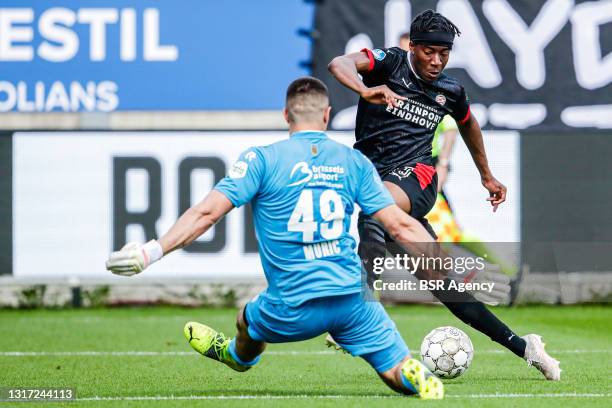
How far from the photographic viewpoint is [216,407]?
6320 millimetres

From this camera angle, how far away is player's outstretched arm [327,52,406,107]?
6.81m

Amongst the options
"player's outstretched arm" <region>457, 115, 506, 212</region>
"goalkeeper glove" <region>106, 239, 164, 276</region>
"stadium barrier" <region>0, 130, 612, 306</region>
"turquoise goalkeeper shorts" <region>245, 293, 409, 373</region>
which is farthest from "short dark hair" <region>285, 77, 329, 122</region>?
"stadium barrier" <region>0, 130, 612, 306</region>

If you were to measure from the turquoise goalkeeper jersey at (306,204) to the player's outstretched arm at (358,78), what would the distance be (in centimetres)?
60

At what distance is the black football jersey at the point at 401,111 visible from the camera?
8039mm

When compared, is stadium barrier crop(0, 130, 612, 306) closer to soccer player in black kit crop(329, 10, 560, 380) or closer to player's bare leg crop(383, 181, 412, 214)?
soccer player in black kit crop(329, 10, 560, 380)

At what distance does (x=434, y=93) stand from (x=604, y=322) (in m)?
5.35

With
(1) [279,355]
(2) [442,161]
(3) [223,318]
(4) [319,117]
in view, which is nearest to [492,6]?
(2) [442,161]

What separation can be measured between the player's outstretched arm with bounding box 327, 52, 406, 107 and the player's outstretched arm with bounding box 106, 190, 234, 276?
3.99 ft

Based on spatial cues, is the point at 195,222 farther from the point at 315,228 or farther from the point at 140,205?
the point at 140,205

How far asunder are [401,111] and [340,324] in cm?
212

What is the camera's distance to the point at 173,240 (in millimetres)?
5922

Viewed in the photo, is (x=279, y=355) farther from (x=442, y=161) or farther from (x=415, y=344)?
(x=442, y=161)

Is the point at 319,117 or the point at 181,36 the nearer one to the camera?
the point at 319,117

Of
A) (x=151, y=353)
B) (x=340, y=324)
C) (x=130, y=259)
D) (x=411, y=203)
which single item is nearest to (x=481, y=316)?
(x=411, y=203)
